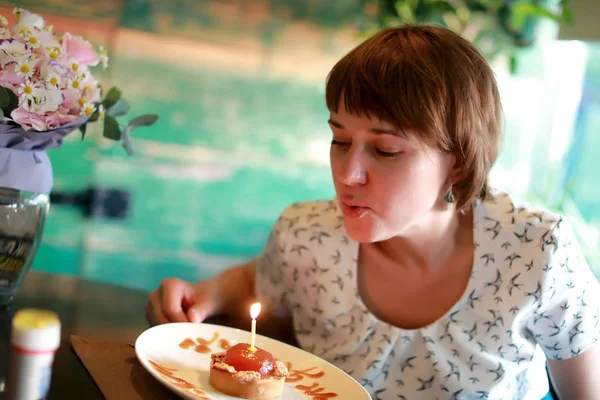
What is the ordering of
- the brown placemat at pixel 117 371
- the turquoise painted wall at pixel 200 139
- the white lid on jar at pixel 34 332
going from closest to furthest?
the white lid on jar at pixel 34 332 → the brown placemat at pixel 117 371 → the turquoise painted wall at pixel 200 139

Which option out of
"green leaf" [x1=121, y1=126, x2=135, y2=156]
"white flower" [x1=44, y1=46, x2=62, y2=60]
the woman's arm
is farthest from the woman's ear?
"white flower" [x1=44, y1=46, x2=62, y2=60]

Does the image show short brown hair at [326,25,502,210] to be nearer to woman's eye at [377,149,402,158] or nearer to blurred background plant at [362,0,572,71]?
woman's eye at [377,149,402,158]

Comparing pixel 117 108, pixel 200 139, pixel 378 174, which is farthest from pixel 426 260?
pixel 200 139

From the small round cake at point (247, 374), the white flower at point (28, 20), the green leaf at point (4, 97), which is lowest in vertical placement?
the small round cake at point (247, 374)

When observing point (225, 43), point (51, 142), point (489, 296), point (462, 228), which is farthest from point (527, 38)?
point (51, 142)

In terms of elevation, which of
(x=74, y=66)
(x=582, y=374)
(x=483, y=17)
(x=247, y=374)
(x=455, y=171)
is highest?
(x=483, y=17)

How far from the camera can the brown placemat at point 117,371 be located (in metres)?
0.86

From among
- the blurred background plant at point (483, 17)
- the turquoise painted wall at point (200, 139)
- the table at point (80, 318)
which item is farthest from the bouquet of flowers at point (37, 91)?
the blurred background plant at point (483, 17)

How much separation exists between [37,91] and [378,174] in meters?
0.57

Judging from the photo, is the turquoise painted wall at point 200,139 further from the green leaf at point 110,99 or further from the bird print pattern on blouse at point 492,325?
the bird print pattern on blouse at point 492,325

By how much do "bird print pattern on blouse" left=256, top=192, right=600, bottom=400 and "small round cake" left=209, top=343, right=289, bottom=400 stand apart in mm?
375

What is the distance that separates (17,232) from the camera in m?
1.11

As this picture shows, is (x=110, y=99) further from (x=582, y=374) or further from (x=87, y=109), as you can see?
(x=582, y=374)

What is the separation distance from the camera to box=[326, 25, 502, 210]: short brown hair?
3.71 feet
